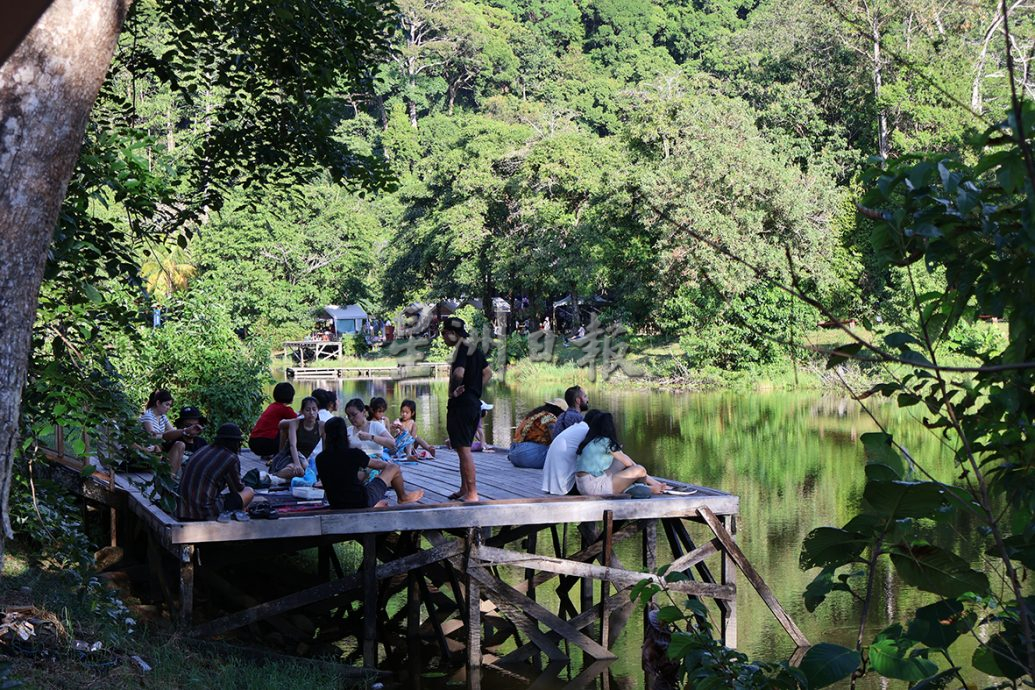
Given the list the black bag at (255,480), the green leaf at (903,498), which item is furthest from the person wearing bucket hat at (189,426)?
the green leaf at (903,498)

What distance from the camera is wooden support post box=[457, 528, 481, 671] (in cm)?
946

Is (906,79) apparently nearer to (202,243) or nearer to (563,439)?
(202,243)

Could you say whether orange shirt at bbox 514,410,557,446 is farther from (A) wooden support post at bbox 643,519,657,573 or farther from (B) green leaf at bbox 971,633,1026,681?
(B) green leaf at bbox 971,633,1026,681

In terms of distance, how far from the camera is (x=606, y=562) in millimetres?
9875

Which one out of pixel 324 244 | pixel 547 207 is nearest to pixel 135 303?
pixel 547 207

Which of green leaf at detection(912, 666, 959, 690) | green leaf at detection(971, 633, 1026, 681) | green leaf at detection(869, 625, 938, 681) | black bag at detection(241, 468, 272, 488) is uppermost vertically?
green leaf at detection(971, 633, 1026, 681)

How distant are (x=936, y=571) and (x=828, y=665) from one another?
39 centimetres

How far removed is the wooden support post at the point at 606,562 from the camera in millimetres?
9727

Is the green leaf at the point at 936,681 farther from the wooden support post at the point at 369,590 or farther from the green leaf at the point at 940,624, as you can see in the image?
the wooden support post at the point at 369,590

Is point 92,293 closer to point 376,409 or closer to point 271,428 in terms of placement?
point 376,409

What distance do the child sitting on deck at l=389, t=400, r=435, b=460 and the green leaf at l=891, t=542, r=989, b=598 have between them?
10331 mm

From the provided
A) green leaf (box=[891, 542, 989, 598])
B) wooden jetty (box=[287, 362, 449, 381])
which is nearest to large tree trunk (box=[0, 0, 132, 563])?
green leaf (box=[891, 542, 989, 598])

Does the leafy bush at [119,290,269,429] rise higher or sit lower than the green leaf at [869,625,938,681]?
higher

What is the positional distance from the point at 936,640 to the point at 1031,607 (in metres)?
0.25
